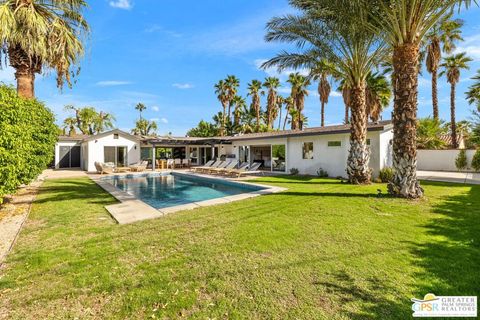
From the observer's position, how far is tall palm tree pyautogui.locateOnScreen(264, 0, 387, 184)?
10.9 m

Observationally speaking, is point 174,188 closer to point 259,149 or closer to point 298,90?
point 259,149

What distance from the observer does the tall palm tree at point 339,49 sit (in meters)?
10.9

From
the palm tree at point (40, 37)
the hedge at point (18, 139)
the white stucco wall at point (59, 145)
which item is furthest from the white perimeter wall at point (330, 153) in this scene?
the white stucco wall at point (59, 145)

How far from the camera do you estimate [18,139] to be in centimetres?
695

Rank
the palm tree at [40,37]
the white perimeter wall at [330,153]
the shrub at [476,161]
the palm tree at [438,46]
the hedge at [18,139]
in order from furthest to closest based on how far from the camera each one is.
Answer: the palm tree at [438,46]
the shrub at [476,161]
the white perimeter wall at [330,153]
the palm tree at [40,37]
the hedge at [18,139]

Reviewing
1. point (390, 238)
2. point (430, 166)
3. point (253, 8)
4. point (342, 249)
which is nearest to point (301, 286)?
point (342, 249)

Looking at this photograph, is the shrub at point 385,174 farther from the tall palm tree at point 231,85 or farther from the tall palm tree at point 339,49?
the tall palm tree at point 231,85

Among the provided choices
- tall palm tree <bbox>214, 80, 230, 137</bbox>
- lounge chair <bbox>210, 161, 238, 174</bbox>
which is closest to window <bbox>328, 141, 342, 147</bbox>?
lounge chair <bbox>210, 161, 238, 174</bbox>

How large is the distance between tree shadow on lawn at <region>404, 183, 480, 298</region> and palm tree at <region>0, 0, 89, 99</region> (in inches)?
522

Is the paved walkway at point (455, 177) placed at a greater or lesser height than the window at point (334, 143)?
lesser

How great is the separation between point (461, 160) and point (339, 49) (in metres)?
16.6

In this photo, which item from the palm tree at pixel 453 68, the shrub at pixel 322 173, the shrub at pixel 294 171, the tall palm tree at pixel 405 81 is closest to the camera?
the tall palm tree at pixel 405 81

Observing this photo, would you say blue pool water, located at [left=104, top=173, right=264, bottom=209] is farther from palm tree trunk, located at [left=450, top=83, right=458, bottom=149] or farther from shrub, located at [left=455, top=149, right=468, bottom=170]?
palm tree trunk, located at [left=450, top=83, right=458, bottom=149]

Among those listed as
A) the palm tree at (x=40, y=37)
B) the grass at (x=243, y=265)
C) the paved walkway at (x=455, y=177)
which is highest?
the palm tree at (x=40, y=37)
